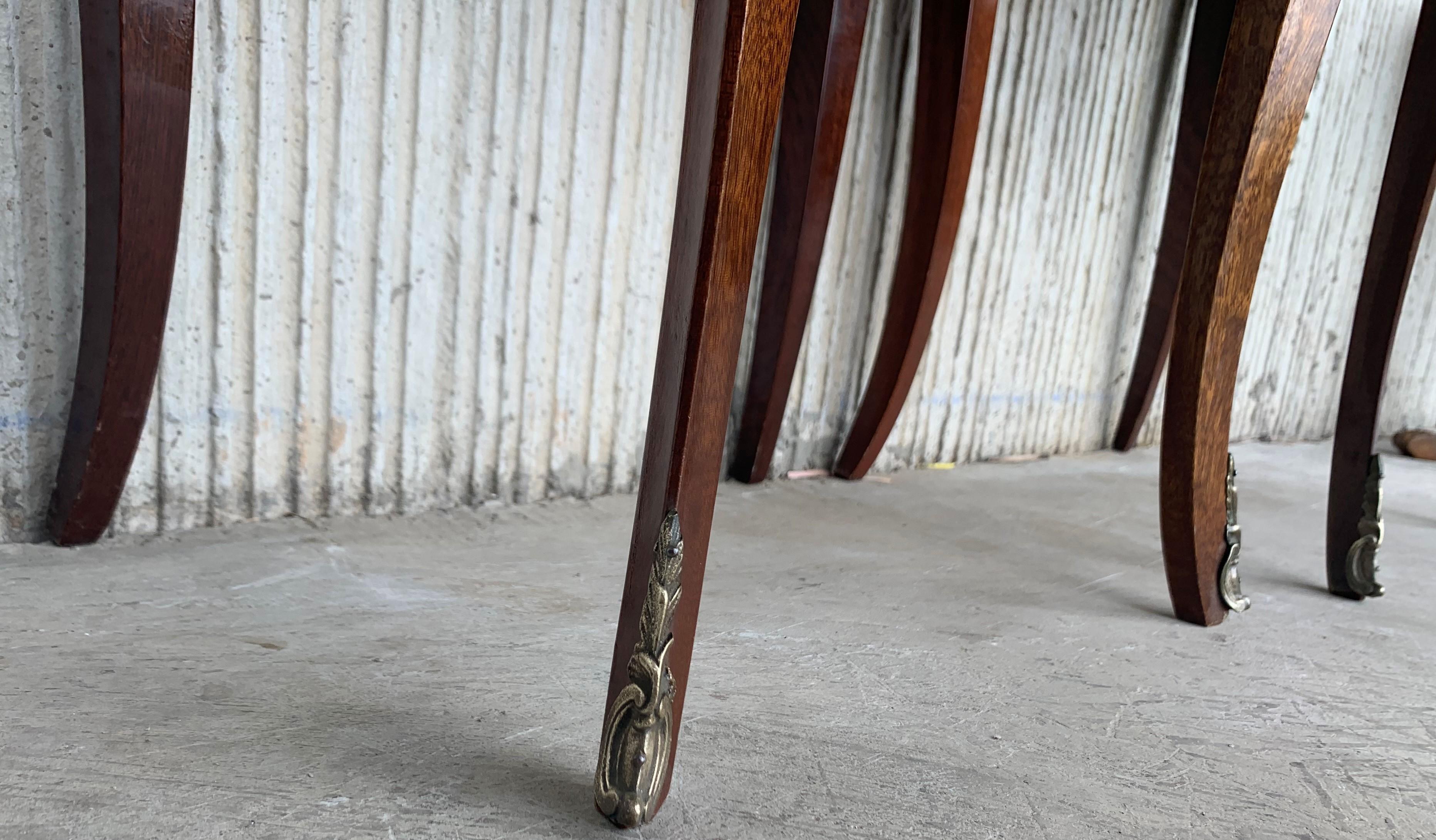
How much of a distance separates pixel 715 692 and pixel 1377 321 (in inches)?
53.1

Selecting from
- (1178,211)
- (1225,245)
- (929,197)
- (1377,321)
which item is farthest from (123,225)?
(1178,211)

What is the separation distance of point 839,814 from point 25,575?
1.12 meters

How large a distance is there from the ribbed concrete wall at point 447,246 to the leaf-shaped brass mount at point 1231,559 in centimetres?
104

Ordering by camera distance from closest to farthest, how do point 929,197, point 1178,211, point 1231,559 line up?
point 1231,559 < point 929,197 < point 1178,211

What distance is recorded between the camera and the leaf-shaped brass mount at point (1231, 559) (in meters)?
1.54

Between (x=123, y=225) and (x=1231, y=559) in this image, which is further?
(x=1231, y=559)

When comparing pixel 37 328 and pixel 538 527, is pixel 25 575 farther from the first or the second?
pixel 538 527

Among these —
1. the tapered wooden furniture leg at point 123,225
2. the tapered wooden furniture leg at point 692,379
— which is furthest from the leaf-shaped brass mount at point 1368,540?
the tapered wooden furniture leg at point 123,225

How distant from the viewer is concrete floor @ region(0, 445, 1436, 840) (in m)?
0.92

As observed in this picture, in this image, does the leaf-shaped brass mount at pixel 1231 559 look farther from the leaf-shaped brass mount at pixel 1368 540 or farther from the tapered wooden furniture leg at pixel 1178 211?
the tapered wooden furniture leg at pixel 1178 211

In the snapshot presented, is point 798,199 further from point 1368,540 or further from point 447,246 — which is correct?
point 1368,540

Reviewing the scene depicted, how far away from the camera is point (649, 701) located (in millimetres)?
859

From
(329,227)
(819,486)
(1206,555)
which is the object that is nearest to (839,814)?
(1206,555)

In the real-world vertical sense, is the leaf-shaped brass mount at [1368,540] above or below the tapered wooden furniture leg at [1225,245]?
below
